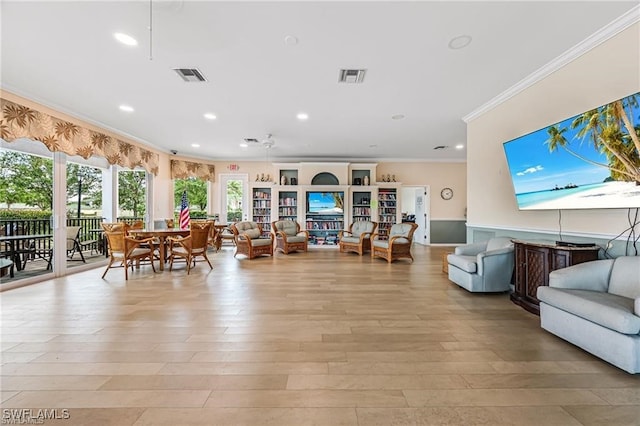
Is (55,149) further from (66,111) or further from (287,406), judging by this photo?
(287,406)

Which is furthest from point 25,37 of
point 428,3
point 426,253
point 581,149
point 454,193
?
point 454,193

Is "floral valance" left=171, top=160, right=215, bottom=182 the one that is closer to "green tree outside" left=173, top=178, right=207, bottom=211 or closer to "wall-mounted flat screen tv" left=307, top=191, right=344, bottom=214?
"green tree outside" left=173, top=178, right=207, bottom=211

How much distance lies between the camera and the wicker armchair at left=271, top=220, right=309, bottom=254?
7.19 m

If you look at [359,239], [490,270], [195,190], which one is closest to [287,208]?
[359,239]

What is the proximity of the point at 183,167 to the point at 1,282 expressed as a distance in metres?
4.79

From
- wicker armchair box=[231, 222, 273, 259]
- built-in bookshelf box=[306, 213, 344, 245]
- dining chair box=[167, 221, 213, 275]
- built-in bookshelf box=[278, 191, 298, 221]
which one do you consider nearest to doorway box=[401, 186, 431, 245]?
built-in bookshelf box=[306, 213, 344, 245]

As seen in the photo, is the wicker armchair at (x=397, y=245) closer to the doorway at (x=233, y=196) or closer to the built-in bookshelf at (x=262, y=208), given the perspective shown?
the built-in bookshelf at (x=262, y=208)

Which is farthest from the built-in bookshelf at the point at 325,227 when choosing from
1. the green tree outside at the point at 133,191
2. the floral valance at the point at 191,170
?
the green tree outside at the point at 133,191

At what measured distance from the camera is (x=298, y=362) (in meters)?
2.05

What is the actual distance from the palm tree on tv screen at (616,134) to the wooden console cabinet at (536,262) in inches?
31.8

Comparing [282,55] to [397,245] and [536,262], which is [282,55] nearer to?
[536,262]

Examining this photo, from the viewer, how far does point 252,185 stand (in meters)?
8.73

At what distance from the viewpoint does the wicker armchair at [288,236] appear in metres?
7.19

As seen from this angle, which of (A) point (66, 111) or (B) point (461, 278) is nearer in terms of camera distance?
(B) point (461, 278)
